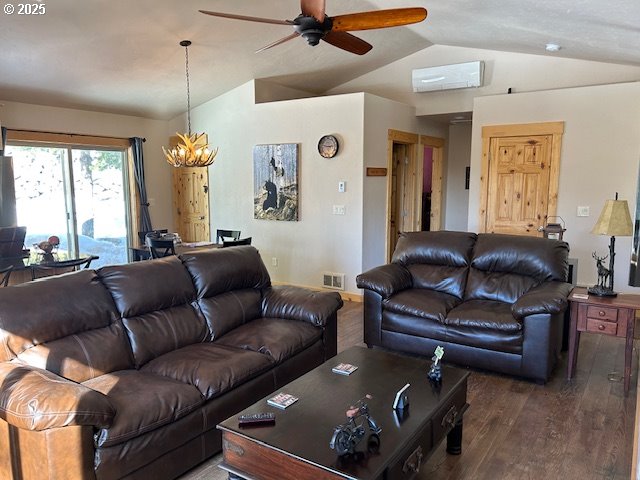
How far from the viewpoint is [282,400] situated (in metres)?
2.24

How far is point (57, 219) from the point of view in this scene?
6609 mm

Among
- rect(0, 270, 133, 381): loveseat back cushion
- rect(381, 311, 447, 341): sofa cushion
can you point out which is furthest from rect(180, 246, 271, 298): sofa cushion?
rect(381, 311, 447, 341): sofa cushion

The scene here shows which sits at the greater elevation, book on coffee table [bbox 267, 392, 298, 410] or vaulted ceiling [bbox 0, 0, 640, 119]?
vaulted ceiling [bbox 0, 0, 640, 119]

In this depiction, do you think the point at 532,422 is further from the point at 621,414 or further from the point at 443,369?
the point at 443,369

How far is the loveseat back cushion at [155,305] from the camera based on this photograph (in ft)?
9.41

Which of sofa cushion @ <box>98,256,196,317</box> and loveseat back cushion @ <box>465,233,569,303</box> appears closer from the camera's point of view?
sofa cushion @ <box>98,256,196,317</box>

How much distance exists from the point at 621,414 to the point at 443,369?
1407mm

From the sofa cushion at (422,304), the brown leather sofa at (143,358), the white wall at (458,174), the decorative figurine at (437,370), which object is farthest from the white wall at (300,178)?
the decorative figurine at (437,370)

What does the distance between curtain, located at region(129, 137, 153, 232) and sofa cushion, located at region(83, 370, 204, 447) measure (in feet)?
17.9

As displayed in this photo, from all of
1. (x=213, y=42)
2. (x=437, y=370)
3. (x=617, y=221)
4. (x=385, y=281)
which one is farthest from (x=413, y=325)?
(x=213, y=42)

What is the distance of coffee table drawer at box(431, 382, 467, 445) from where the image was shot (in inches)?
88.9

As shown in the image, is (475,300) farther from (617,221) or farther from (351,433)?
(351,433)

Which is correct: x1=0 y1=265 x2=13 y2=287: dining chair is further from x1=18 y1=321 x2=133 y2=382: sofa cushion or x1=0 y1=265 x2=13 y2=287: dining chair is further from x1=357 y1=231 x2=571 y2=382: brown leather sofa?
x1=357 y1=231 x2=571 y2=382: brown leather sofa

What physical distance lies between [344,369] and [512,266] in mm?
2172
